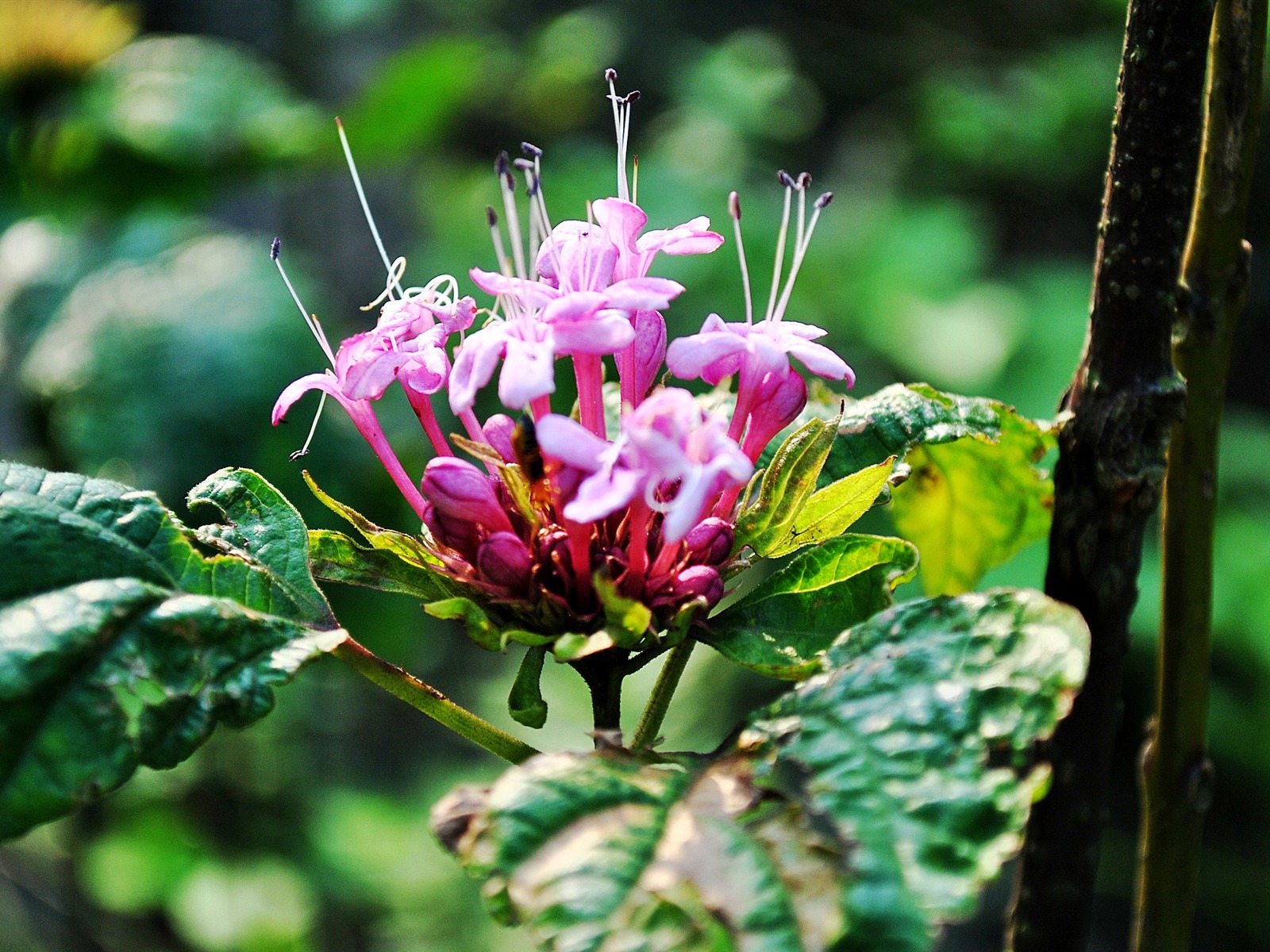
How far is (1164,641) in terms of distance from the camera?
724mm

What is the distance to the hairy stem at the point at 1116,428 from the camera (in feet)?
1.98

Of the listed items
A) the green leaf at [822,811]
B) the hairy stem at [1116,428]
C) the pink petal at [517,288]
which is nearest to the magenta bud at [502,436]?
the pink petal at [517,288]

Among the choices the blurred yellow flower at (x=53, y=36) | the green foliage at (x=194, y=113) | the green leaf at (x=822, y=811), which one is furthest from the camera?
the green foliage at (x=194, y=113)

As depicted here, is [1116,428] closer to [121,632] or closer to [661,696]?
[661,696]

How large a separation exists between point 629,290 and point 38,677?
332 mm

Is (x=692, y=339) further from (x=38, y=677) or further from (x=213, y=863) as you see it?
(x=213, y=863)

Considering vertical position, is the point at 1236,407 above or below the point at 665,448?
below

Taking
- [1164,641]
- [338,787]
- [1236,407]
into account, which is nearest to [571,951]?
[1164,641]

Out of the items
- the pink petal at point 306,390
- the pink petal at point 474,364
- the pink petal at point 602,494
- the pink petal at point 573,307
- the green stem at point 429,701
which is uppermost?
the pink petal at point 573,307

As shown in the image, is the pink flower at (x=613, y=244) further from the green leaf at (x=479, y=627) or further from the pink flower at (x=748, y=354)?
the green leaf at (x=479, y=627)

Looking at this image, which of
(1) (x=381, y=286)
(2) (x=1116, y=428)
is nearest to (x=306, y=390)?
(2) (x=1116, y=428)

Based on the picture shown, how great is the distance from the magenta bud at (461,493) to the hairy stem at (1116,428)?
34 cm

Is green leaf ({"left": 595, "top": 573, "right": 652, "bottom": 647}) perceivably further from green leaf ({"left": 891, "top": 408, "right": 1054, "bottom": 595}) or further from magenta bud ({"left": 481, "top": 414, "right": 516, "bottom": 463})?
green leaf ({"left": 891, "top": 408, "right": 1054, "bottom": 595})

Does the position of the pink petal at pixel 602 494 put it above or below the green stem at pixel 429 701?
above
